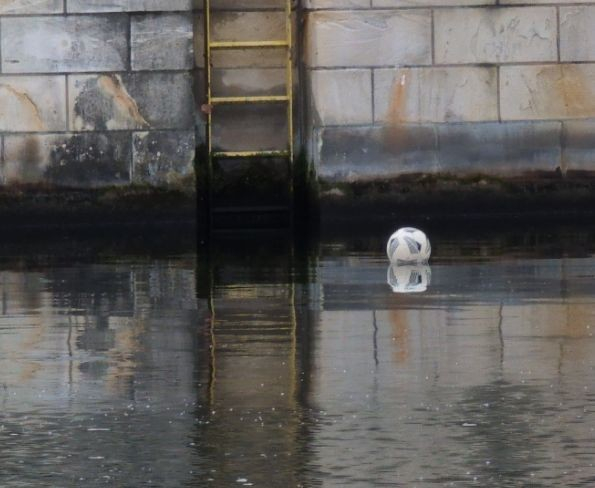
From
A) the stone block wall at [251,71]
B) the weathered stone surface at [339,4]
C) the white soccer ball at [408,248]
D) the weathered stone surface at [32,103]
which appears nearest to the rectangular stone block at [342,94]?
the weathered stone surface at [339,4]

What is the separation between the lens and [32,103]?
19.4m

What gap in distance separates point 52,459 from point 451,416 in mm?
1789

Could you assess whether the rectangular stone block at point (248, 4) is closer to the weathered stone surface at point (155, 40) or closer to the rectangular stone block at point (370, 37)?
the rectangular stone block at point (370, 37)

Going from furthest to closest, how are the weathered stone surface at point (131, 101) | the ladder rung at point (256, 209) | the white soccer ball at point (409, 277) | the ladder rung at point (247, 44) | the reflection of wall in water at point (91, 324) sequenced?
the ladder rung at point (247, 44) → the ladder rung at point (256, 209) → the weathered stone surface at point (131, 101) → the white soccer ball at point (409, 277) → the reflection of wall in water at point (91, 324)

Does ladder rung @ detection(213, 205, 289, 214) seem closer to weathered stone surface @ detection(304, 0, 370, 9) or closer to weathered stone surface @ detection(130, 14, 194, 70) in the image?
weathered stone surface @ detection(130, 14, 194, 70)

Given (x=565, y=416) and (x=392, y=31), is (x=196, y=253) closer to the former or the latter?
(x=392, y=31)

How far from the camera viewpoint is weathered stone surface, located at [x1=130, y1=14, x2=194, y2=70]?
19.4 metres

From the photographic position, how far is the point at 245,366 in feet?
33.2

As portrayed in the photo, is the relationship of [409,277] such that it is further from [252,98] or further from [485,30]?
[252,98]

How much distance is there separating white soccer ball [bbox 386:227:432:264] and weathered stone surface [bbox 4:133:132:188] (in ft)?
15.5

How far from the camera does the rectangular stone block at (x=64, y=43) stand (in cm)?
1938

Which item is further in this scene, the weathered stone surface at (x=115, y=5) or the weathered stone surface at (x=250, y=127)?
Result: the weathered stone surface at (x=250, y=127)

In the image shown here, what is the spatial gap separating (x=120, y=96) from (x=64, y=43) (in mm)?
742

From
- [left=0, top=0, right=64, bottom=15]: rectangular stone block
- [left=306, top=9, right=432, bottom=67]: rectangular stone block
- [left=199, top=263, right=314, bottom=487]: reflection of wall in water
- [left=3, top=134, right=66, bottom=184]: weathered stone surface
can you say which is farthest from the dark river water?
[left=0, top=0, right=64, bottom=15]: rectangular stone block
